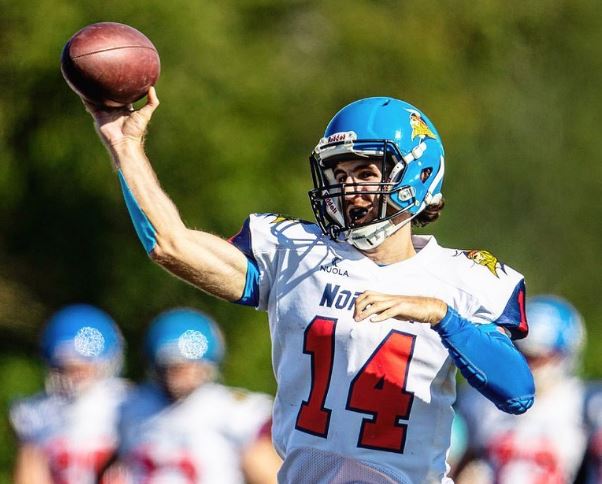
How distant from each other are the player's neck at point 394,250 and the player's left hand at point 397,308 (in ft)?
1.44

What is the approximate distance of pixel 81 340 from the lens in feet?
27.1

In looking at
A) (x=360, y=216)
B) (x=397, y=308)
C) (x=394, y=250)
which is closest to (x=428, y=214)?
(x=394, y=250)

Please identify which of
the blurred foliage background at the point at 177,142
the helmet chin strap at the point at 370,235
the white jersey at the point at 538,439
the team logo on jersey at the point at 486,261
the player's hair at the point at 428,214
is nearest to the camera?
the helmet chin strap at the point at 370,235

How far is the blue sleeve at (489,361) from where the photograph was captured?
4.27 metres

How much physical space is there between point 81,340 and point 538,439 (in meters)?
2.57

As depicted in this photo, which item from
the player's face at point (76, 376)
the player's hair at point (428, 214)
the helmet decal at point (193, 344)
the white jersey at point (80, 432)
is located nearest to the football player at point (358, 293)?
the player's hair at point (428, 214)

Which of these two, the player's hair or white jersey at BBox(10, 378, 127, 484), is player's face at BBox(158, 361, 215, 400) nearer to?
white jersey at BBox(10, 378, 127, 484)

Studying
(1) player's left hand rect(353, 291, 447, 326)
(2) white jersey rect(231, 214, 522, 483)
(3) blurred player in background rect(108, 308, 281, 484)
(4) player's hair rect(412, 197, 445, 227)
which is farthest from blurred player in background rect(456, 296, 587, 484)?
(1) player's left hand rect(353, 291, 447, 326)

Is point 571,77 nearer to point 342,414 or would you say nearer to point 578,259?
point 578,259

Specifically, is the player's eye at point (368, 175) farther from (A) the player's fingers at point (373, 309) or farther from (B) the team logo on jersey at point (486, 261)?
(A) the player's fingers at point (373, 309)

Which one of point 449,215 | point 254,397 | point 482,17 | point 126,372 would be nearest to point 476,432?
point 254,397

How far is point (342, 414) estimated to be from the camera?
4418 mm

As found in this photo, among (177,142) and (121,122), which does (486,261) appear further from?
(177,142)

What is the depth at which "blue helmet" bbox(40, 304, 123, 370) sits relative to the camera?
8.22 metres
